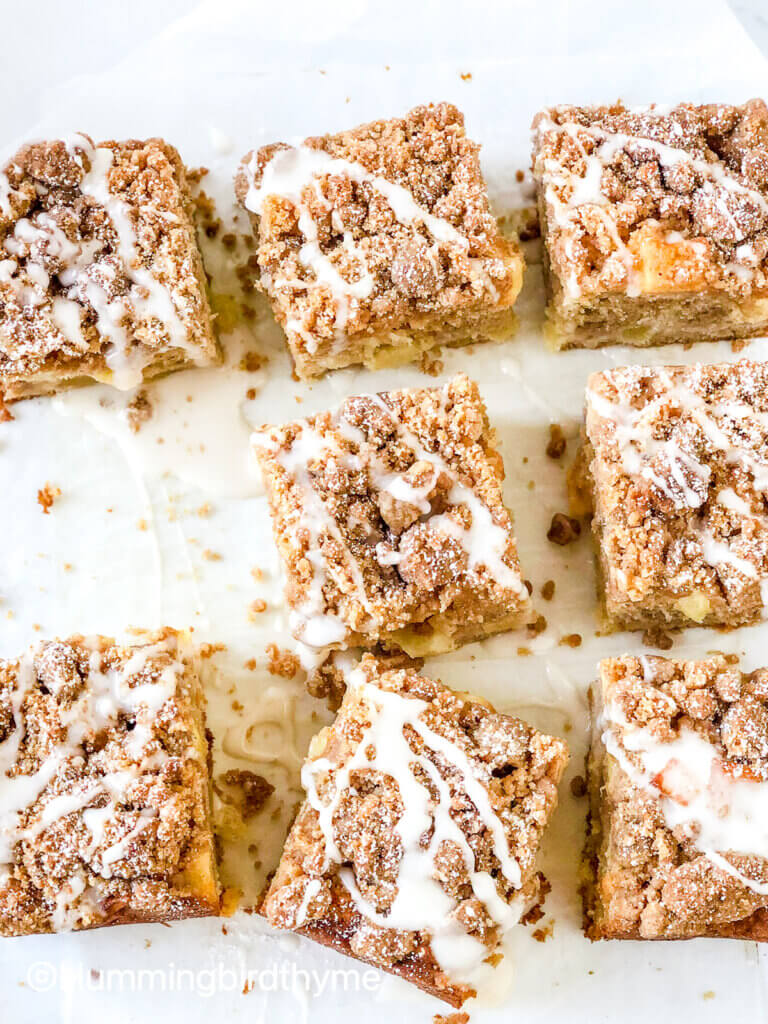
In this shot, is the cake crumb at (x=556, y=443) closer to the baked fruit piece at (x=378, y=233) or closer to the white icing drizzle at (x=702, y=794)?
the baked fruit piece at (x=378, y=233)

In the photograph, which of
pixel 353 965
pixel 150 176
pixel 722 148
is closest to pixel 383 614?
pixel 353 965

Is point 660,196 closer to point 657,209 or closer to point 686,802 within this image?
point 657,209

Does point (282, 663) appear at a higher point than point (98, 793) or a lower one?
higher

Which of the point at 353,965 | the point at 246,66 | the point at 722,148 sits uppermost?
the point at 246,66

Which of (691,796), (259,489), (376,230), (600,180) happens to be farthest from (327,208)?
(691,796)

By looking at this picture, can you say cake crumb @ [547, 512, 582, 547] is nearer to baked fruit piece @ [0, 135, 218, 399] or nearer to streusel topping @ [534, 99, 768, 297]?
streusel topping @ [534, 99, 768, 297]

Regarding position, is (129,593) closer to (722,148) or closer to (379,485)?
(379,485)

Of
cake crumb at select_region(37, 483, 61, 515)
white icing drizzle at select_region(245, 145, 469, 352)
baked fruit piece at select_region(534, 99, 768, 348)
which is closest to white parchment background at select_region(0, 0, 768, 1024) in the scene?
cake crumb at select_region(37, 483, 61, 515)
